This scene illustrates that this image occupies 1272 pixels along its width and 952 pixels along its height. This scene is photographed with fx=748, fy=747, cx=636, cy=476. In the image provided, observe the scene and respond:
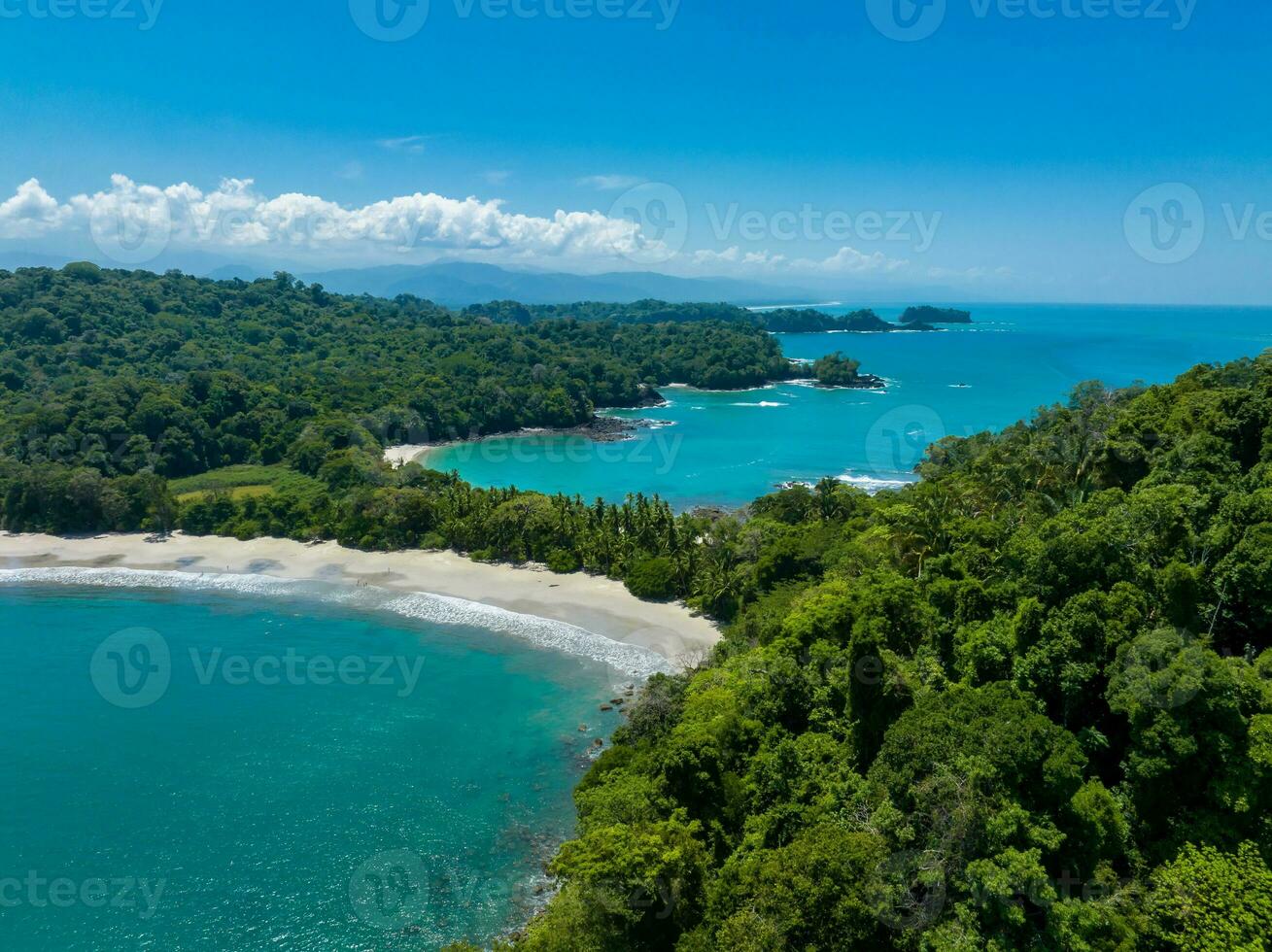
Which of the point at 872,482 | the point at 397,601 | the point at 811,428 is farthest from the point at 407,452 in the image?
the point at 811,428

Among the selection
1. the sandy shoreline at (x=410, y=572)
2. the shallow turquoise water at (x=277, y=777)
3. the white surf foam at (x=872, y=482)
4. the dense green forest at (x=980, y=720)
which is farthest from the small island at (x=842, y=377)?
the shallow turquoise water at (x=277, y=777)

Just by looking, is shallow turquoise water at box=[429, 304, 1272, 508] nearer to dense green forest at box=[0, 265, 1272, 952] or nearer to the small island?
the small island

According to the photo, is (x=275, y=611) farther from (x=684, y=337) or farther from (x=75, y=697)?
(x=684, y=337)

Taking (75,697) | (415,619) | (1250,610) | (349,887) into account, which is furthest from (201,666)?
(1250,610)

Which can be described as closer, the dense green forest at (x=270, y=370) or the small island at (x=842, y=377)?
the dense green forest at (x=270, y=370)

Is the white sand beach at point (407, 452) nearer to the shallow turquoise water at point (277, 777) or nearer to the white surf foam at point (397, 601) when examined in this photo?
the white surf foam at point (397, 601)
